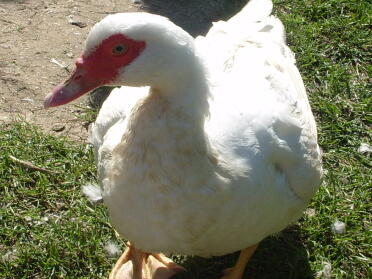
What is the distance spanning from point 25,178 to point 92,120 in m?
0.66

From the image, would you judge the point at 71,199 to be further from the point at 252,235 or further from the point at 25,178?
the point at 252,235

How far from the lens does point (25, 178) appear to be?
3.60 metres

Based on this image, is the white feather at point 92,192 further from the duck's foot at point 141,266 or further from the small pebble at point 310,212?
the small pebble at point 310,212

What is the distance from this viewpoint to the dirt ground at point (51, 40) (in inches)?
158

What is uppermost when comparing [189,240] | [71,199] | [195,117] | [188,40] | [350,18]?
[188,40]

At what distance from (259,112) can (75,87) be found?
2.86 feet

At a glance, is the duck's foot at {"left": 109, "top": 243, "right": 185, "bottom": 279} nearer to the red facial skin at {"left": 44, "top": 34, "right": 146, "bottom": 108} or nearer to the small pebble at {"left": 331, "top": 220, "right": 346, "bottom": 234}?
the small pebble at {"left": 331, "top": 220, "right": 346, "bottom": 234}

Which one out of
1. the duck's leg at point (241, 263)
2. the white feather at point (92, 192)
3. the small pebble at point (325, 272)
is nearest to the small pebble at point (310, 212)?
the small pebble at point (325, 272)

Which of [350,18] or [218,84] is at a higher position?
[218,84]

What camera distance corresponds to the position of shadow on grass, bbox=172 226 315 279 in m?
3.29

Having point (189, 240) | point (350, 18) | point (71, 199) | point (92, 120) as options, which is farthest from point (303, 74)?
point (189, 240)

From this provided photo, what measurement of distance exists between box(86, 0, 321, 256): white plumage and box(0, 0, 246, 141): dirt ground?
1159mm

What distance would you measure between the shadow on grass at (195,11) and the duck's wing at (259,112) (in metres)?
1.45

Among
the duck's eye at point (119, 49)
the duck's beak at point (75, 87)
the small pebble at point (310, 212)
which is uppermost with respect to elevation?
the duck's eye at point (119, 49)
